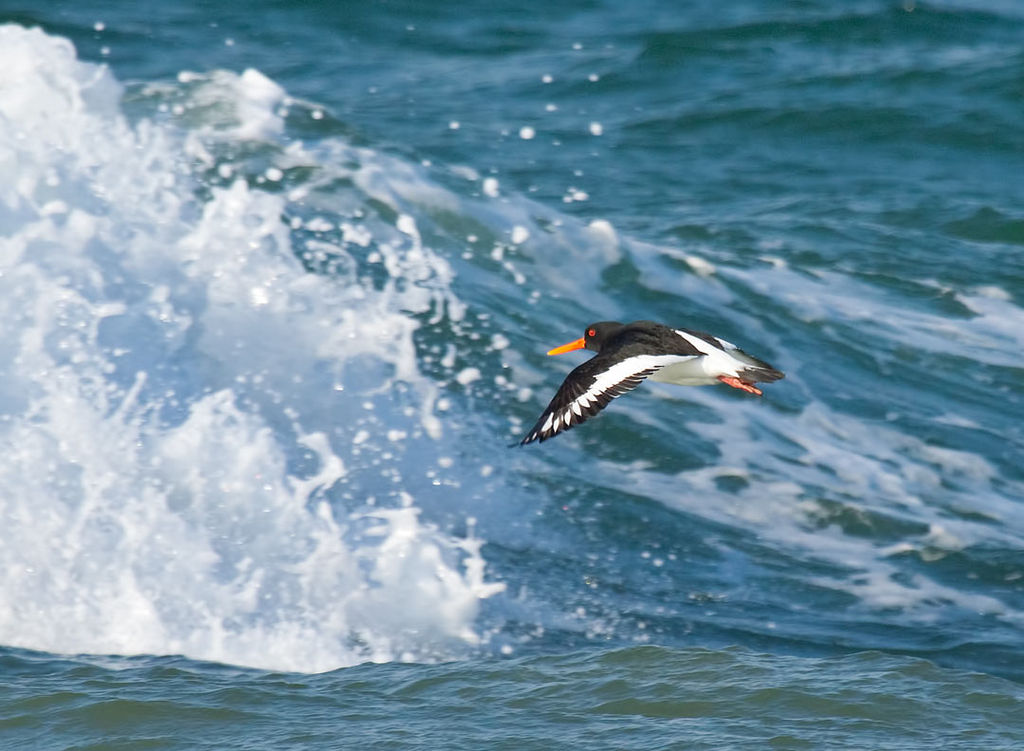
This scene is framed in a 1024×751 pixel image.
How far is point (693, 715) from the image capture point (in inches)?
196

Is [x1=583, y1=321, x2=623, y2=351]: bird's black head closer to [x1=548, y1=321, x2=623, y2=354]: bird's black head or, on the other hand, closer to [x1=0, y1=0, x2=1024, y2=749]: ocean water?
[x1=548, y1=321, x2=623, y2=354]: bird's black head

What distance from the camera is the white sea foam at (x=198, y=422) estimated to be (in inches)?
234

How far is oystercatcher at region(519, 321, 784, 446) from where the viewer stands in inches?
209

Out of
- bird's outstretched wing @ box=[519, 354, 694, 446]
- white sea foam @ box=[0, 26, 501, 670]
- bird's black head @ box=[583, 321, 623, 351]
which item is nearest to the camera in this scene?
bird's outstretched wing @ box=[519, 354, 694, 446]

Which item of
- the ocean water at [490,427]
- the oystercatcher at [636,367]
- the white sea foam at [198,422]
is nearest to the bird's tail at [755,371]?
the oystercatcher at [636,367]

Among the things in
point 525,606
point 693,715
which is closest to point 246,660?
point 525,606

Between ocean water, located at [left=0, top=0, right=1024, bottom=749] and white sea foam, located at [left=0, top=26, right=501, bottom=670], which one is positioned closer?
ocean water, located at [left=0, top=0, right=1024, bottom=749]

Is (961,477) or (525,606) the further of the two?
(961,477)

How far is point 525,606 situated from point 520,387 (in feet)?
6.79

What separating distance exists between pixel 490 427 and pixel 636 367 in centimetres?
192

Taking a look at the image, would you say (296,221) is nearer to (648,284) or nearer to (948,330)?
(648,284)

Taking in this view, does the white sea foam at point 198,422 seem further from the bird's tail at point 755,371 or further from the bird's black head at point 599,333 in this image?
the bird's tail at point 755,371

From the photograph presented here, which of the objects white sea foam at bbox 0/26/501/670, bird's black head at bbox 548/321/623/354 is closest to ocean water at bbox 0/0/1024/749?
white sea foam at bbox 0/26/501/670

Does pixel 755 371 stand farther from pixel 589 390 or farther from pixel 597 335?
pixel 589 390
